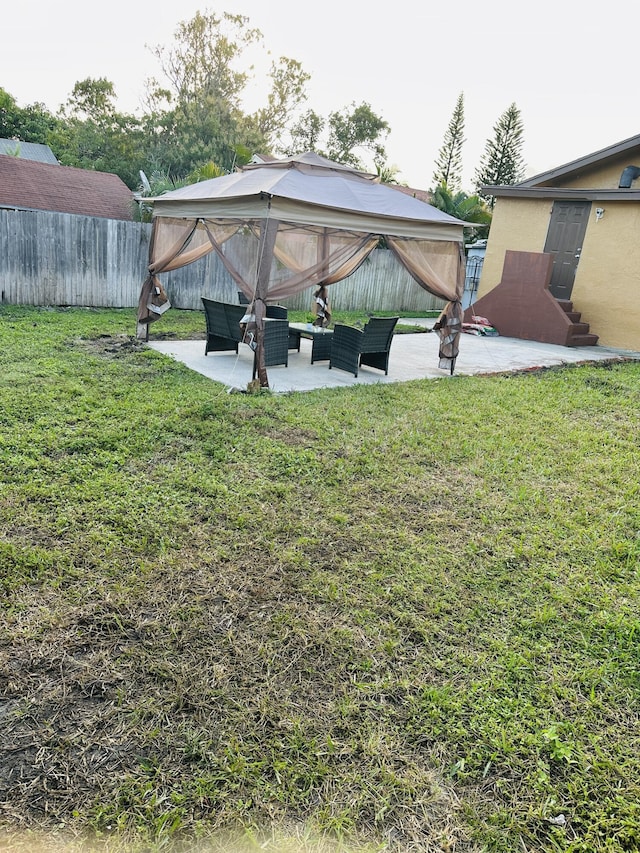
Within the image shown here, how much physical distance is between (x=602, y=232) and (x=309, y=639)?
1249cm

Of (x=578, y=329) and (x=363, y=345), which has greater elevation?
(x=578, y=329)

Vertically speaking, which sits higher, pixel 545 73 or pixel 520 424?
pixel 545 73

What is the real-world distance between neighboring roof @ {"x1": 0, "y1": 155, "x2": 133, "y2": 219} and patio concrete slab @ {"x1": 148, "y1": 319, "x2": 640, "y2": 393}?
42.3 feet

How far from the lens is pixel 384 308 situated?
16.1 metres

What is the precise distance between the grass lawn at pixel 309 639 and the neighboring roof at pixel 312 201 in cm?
252

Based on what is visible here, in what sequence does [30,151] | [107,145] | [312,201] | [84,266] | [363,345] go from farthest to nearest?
1. [107,145]
2. [30,151]
3. [84,266]
4. [363,345]
5. [312,201]

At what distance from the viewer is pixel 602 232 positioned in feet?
39.8

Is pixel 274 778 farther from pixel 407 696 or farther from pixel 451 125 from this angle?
pixel 451 125

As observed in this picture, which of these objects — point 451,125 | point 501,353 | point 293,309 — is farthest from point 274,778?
point 451,125

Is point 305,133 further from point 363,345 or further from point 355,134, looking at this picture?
point 363,345

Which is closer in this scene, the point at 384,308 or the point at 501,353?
the point at 501,353

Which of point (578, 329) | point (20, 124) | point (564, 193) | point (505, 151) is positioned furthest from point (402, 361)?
point (20, 124)

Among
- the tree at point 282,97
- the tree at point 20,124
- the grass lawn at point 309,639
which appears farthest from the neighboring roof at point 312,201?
the tree at point 282,97

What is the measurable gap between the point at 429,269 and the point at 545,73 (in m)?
11.3
